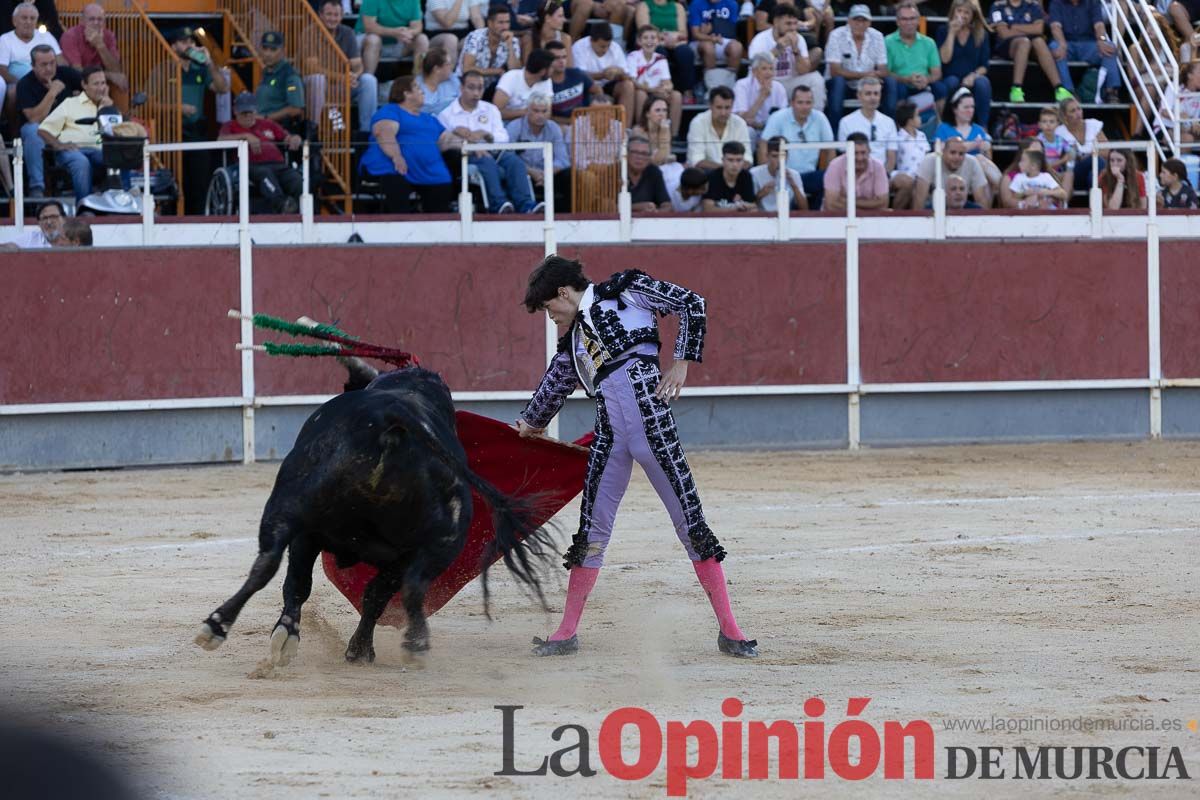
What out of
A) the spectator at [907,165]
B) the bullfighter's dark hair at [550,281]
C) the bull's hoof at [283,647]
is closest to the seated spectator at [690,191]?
the spectator at [907,165]

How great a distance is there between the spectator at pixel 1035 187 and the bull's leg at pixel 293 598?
8.36 m

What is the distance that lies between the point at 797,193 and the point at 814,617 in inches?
Answer: 238

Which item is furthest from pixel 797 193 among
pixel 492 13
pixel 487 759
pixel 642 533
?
pixel 487 759

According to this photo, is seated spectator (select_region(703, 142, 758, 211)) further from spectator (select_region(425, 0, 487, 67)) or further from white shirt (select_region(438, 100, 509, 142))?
spectator (select_region(425, 0, 487, 67))

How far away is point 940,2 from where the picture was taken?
14805 mm

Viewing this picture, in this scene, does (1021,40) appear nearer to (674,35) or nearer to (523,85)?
(674,35)

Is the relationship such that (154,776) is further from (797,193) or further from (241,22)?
(241,22)

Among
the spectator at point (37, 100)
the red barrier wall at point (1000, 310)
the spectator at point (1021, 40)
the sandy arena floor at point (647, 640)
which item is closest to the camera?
the sandy arena floor at point (647, 640)

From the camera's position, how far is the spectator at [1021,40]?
13.7 metres

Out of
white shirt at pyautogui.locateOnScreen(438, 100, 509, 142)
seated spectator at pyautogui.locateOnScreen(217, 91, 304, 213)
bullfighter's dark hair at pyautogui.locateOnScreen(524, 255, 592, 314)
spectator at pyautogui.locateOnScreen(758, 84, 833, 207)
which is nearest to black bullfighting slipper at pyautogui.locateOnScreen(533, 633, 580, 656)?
bullfighter's dark hair at pyautogui.locateOnScreen(524, 255, 592, 314)

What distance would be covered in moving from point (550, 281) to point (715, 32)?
27.9ft

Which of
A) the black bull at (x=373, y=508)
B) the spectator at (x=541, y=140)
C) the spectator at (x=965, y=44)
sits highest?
the spectator at (x=965, y=44)

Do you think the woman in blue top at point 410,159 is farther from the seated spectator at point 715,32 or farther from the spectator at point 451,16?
the seated spectator at point 715,32

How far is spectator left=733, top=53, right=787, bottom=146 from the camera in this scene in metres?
12.5
